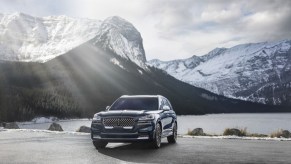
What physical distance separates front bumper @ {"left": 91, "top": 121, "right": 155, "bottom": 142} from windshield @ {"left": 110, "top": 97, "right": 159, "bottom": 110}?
1.85 meters

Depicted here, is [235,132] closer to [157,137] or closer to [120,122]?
[157,137]

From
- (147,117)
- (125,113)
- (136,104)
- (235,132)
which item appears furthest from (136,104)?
(235,132)

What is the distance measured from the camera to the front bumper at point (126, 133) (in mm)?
16438

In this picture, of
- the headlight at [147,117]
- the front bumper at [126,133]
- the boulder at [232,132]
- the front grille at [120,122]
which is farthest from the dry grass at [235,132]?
the front grille at [120,122]

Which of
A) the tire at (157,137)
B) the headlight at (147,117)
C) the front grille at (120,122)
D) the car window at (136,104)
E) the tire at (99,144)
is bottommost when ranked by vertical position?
the tire at (99,144)

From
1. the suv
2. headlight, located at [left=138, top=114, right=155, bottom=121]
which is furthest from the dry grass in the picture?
headlight, located at [left=138, top=114, right=155, bottom=121]

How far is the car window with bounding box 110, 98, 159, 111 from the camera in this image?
18438mm

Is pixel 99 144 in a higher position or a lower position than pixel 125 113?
lower

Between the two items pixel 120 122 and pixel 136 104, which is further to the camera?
pixel 136 104

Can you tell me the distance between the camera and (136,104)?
61.2 feet

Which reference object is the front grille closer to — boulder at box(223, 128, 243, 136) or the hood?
the hood

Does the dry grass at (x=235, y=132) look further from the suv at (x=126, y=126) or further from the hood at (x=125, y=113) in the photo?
the hood at (x=125, y=113)

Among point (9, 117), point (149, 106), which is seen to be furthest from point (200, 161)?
point (9, 117)

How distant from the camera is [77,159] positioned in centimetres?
1324
